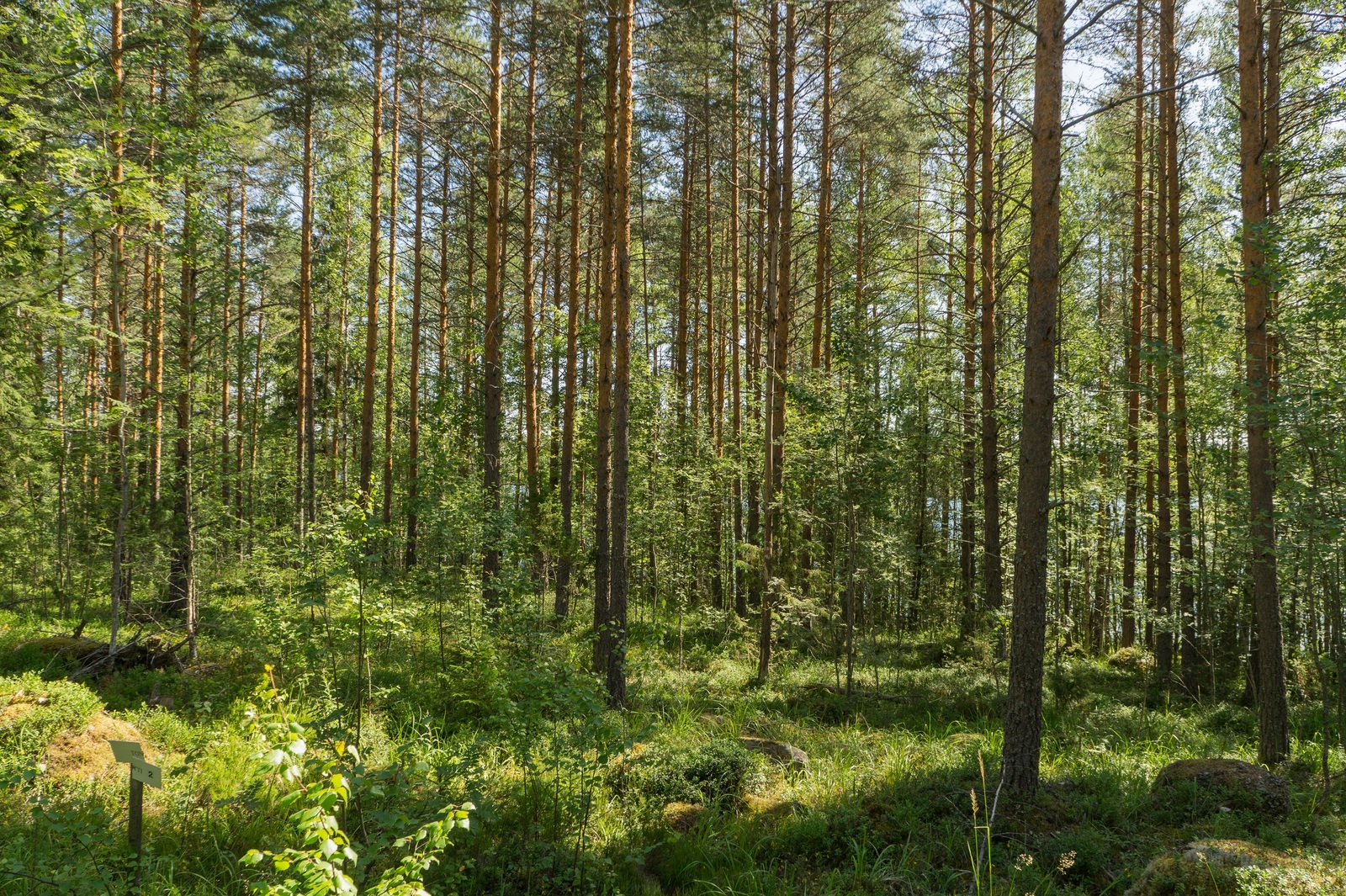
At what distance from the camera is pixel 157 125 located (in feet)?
20.5

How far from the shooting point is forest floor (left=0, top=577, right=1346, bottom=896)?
3.88m

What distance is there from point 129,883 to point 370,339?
1227cm

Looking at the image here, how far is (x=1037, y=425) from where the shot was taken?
5562mm

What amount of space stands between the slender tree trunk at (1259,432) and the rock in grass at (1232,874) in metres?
3.71

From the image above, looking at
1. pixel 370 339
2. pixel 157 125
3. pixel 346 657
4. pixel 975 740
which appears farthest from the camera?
pixel 370 339

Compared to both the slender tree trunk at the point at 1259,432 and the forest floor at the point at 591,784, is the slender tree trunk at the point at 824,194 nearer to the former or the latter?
the slender tree trunk at the point at 1259,432

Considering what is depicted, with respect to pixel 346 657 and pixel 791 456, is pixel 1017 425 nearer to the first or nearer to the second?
pixel 791 456

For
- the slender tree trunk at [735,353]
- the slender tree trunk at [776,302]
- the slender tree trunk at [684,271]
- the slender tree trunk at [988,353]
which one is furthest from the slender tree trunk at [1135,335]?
the slender tree trunk at [684,271]

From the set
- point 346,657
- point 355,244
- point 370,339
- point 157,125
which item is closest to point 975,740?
point 346,657

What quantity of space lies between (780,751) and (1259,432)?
611 cm

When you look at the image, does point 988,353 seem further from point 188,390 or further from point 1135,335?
point 188,390

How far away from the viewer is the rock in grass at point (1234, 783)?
5.15 meters

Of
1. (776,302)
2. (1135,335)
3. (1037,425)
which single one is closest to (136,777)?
(1037,425)

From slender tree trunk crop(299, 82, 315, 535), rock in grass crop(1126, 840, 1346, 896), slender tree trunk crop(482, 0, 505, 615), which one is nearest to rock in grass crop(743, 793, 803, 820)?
rock in grass crop(1126, 840, 1346, 896)
